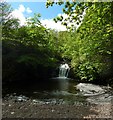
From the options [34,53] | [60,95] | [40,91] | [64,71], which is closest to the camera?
[60,95]

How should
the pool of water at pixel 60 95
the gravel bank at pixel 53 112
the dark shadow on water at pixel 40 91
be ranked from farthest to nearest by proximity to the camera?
the dark shadow on water at pixel 40 91 < the pool of water at pixel 60 95 < the gravel bank at pixel 53 112

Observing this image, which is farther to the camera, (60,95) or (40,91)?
(40,91)


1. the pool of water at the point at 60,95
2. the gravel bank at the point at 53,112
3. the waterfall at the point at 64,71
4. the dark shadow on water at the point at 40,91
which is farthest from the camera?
the waterfall at the point at 64,71

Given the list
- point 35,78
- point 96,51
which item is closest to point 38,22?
point 35,78

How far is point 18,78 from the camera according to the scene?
723 inches

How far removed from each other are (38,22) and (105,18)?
1553cm

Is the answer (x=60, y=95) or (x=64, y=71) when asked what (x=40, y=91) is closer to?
(x=60, y=95)

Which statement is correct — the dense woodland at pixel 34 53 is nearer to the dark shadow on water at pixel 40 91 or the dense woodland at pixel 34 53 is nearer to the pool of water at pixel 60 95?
the dark shadow on water at pixel 40 91

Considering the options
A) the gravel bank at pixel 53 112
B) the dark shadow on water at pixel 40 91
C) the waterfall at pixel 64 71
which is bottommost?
the gravel bank at pixel 53 112

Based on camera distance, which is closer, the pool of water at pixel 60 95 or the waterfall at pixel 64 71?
the pool of water at pixel 60 95

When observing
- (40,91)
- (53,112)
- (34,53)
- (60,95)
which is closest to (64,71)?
(34,53)

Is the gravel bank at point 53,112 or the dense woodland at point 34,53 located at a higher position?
the dense woodland at point 34,53

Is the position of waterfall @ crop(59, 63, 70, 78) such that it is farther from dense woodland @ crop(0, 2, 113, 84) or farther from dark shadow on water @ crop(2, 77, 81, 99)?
dark shadow on water @ crop(2, 77, 81, 99)

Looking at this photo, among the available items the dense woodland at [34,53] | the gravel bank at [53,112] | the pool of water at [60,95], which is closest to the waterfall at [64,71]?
the dense woodland at [34,53]
